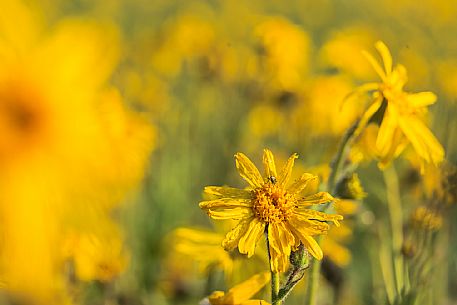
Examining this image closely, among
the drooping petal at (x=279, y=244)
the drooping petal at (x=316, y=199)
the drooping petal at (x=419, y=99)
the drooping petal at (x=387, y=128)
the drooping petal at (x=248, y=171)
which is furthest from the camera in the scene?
the drooping petal at (x=419, y=99)

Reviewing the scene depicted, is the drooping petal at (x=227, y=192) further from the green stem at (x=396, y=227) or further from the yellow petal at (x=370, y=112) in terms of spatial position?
the green stem at (x=396, y=227)

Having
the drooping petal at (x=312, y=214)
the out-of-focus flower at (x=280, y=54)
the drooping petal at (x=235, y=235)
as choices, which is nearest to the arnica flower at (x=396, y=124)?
the drooping petal at (x=312, y=214)

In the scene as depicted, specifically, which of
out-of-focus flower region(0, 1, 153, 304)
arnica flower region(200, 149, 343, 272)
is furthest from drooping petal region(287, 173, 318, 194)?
out-of-focus flower region(0, 1, 153, 304)

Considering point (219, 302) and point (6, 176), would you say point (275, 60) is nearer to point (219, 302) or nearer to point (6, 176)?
point (219, 302)

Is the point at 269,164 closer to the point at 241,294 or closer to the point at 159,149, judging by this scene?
the point at 241,294

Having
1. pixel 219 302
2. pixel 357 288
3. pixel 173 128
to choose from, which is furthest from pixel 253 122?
pixel 219 302

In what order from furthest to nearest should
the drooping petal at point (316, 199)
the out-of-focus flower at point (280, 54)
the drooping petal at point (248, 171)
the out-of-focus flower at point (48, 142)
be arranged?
the out-of-focus flower at point (280, 54) < the drooping petal at point (248, 171) < the drooping petal at point (316, 199) < the out-of-focus flower at point (48, 142)

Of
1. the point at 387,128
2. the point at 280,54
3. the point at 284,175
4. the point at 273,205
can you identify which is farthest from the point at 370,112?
the point at 280,54

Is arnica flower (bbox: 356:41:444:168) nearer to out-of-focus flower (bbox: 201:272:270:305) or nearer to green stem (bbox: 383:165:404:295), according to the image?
green stem (bbox: 383:165:404:295)
